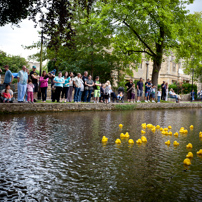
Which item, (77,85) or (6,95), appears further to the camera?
(77,85)

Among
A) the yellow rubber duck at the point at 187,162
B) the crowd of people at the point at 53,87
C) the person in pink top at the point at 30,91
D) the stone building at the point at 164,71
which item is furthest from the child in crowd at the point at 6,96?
the stone building at the point at 164,71

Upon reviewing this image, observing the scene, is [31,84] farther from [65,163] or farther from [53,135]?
[65,163]

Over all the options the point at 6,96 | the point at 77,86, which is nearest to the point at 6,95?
the point at 6,96

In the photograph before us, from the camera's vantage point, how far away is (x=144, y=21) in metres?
23.9

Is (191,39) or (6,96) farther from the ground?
(191,39)

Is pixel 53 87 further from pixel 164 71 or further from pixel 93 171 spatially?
pixel 164 71

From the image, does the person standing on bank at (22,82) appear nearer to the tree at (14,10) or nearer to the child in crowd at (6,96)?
the child in crowd at (6,96)

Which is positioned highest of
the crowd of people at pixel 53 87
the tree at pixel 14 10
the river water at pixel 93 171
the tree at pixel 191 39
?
the tree at pixel 191 39

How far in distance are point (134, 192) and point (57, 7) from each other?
189 inches

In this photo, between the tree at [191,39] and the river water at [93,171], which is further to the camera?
the tree at [191,39]

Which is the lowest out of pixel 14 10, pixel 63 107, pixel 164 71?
pixel 63 107

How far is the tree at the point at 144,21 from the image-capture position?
21484 mm

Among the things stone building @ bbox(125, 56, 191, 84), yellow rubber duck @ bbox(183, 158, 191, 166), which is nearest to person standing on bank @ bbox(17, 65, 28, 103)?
yellow rubber duck @ bbox(183, 158, 191, 166)

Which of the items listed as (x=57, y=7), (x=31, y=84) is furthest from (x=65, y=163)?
(x=31, y=84)
